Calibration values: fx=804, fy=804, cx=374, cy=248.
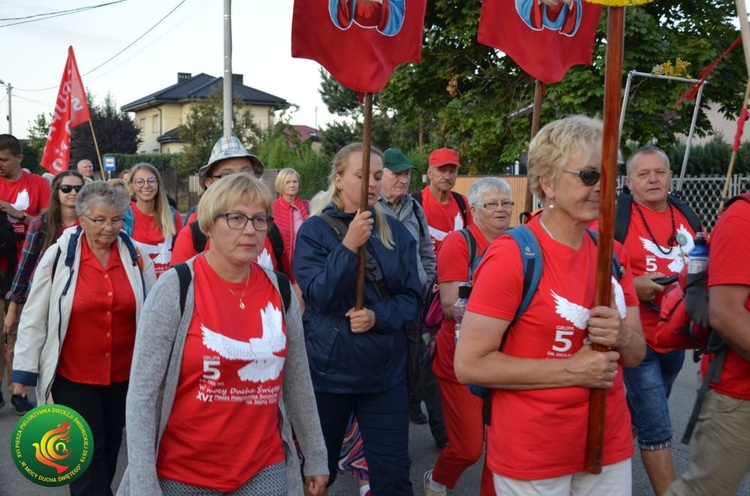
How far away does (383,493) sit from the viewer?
12.4 feet

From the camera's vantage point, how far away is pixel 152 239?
6402 millimetres

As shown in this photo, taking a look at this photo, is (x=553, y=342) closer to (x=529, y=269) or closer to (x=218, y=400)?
(x=529, y=269)

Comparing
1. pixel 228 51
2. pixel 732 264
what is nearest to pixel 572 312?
pixel 732 264

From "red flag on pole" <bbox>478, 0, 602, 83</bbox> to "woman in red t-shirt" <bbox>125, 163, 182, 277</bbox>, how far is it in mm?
2988

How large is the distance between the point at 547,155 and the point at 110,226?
2.54 metres

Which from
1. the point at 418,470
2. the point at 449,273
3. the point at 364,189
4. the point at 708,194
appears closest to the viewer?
the point at 364,189

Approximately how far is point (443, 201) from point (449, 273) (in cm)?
212

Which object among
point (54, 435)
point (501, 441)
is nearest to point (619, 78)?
point (501, 441)

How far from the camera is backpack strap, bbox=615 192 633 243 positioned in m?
4.47

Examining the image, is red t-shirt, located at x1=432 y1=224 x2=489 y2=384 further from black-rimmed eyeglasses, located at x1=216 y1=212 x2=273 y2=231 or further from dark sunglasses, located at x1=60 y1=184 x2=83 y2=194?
dark sunglasses, located at x1=60 y1=184 x2=83 y2=194

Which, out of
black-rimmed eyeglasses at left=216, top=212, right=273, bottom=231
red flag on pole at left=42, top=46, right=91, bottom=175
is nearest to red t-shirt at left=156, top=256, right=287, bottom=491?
black-rimmed eyeglasses at left=216, top=212, right=273, bottom=231

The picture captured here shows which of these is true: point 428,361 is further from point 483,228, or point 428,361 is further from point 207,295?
point 207,295

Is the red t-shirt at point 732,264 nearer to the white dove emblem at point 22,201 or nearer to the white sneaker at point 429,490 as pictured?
the white sneaker at point 429,490
